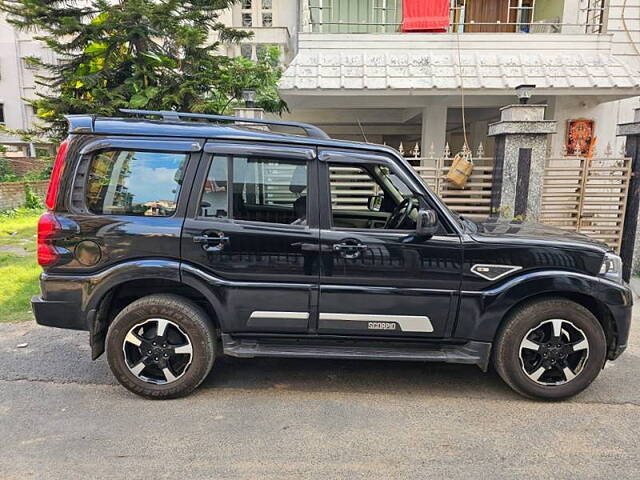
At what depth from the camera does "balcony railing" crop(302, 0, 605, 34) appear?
9766 millimetres

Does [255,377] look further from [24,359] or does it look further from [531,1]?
[531,1]

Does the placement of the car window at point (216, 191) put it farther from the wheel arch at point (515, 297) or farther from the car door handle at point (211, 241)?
the wheel arch at point (515, 297)

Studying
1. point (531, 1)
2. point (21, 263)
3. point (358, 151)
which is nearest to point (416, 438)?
point (358, 151)

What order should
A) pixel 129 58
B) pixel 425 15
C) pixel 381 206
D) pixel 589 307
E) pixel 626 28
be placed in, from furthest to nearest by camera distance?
pixel 626 28 < pixel 425 15 < pixel 129 58 < pixel 381 206 < pixel 589 307

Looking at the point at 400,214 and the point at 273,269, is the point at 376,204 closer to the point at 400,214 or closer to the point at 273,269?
the point at 400,214

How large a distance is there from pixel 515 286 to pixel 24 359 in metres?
4.32

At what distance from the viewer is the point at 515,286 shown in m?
3.34

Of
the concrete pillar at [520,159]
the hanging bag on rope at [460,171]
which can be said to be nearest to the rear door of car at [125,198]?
the hanging bag on rope at [460,171]

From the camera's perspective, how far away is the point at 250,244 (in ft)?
11.0

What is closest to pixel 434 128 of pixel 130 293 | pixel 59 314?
pixel 130 293

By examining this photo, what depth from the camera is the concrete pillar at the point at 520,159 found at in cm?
654

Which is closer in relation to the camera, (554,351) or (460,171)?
(554,351)

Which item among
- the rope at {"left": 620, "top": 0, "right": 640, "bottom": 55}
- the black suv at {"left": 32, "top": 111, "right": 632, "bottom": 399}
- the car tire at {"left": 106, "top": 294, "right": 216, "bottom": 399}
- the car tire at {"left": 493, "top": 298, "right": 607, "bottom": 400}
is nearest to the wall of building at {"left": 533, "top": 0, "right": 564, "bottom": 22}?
the rope at {"left": 620, "top": 0, "right": 640, "bottom": 55}

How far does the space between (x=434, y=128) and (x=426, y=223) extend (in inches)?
296
